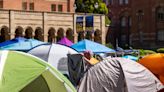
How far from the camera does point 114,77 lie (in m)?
12.9

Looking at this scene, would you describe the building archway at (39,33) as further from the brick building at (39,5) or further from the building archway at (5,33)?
the brick building at (39,5)

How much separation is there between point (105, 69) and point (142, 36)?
66849 mm

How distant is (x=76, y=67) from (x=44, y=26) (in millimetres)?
42119

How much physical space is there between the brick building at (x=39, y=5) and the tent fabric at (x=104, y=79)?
158 ft

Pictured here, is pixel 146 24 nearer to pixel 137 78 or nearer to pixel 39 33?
pixel 39 33

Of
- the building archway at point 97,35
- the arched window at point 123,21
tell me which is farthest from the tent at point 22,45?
the arched window at point 123,21

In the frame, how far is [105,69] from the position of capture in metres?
12.8

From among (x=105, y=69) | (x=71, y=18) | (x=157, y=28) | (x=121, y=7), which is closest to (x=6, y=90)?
(x=105, y=69)

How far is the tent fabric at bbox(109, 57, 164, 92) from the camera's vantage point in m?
13.1

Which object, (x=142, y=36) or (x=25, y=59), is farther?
(x=142, y=36)

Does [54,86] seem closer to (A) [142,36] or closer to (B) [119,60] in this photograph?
(B) [119,60]

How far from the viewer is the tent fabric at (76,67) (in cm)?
1464

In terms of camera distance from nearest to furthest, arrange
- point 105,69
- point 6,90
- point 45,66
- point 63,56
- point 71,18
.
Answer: point 6,90 < point 45,66 < point 105,69 < point 63,56 < point 71,18

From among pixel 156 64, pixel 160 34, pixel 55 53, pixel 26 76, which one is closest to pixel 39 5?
pixel 160 34
